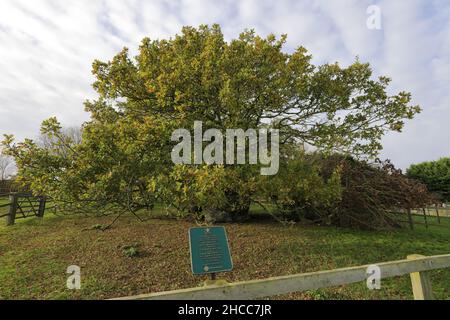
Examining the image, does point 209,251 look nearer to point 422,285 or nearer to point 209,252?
point 209,252

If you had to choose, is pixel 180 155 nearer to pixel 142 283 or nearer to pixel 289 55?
pixel 142 283

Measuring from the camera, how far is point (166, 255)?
8406 mm

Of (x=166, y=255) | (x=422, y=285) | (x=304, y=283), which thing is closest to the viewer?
(x=304, y=283)

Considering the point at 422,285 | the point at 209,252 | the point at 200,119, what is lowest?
the point at 422,285

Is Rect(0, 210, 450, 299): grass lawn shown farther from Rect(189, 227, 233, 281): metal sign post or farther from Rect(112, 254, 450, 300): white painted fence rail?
Rect(189, 227, 233, 281): metal sign post

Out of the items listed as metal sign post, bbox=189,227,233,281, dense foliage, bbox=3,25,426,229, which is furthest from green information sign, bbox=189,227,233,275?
dense foliage, bbox=3,25,426,229

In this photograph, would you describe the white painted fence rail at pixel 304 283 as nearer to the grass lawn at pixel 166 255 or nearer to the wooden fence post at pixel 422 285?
the wooden fence post at pixel 422 285

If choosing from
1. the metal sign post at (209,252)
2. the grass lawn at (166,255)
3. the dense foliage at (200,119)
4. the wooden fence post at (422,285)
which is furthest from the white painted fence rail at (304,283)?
the dense foliage at (200,119)

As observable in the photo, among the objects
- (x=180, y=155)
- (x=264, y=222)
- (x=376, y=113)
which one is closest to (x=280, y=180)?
(x=180, y=155)

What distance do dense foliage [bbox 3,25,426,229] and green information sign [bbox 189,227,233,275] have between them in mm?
2422

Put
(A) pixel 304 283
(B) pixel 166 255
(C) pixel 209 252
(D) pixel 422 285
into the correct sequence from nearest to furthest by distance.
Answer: (A) pixel 304 283 → (C) pixel 209 252 → (D) pixel 422 285 → (B) pixel 166 255

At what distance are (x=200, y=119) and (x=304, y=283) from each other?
259 inches

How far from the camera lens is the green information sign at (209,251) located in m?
4.04

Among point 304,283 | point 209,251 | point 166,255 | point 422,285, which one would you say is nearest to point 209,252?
point 209,251
